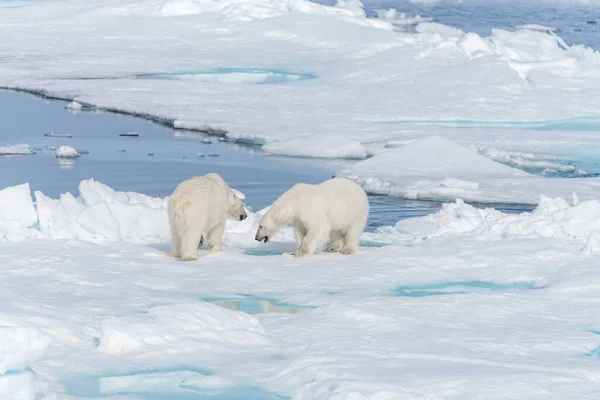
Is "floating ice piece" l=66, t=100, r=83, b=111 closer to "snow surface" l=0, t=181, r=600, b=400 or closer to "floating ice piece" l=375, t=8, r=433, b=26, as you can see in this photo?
"snow surface" l=0, t=181, r=600, b=400

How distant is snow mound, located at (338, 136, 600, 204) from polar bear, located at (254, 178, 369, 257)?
Result: 3207 mm

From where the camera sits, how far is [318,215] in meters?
5.89

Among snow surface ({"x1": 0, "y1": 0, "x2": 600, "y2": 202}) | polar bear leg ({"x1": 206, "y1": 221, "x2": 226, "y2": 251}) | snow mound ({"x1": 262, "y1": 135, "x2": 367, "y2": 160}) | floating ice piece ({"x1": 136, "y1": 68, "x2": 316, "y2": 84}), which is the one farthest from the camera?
floating ice piece ({"x1": 136, "y1": 68, "x2": 316, "y2": 84})

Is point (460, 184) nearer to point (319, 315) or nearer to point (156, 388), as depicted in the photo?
point (319, 315)

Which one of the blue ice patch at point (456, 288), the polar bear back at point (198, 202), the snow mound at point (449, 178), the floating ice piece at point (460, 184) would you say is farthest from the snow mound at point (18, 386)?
the floating ice piece at point (460, 184)

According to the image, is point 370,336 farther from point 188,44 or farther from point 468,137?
point 188,44

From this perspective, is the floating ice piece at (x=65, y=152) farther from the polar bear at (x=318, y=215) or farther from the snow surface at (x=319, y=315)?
the polar bear at (x=318, y=215)

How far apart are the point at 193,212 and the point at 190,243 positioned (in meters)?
→ 0.19

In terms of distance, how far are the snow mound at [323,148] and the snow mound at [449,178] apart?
1.42ft

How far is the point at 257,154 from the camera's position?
38.2 feet

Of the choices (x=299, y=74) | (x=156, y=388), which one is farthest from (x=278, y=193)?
(x=299, y=74)

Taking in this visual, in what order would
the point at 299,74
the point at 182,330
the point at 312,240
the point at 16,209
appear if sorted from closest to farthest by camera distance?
the point at 182,330
the point at 312,240
the point at 16,209
the point at 299,74

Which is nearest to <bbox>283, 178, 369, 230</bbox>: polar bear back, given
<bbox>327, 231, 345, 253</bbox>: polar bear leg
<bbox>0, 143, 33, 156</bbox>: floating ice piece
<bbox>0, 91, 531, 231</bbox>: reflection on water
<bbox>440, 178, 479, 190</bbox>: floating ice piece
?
<bbox>327, 231, 345, 253</bbox>: polar bear leg

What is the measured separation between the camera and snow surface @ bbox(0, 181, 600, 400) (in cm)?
353
